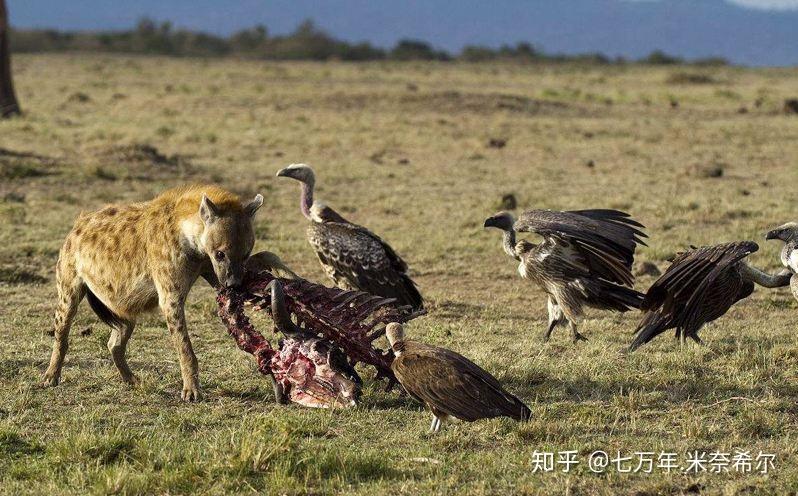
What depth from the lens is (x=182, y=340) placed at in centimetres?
668

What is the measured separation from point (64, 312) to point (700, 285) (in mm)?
3774

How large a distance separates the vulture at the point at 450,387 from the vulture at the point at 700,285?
1.33 metres

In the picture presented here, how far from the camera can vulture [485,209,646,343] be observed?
777cm

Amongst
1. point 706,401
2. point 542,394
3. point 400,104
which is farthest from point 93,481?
point 400,104

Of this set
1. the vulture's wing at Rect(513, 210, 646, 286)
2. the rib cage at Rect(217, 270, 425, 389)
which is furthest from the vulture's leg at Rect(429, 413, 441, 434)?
the vulture's wing at Rect(513, 210, 646, 286)

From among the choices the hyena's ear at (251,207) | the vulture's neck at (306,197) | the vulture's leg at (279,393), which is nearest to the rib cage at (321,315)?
the vulture's leg at (279,393)

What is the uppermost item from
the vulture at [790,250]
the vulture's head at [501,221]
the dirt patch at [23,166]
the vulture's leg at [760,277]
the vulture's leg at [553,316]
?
the vulture at [790,250]

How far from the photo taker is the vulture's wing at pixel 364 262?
8.65m

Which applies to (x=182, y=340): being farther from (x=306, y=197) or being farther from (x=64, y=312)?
(x=306, y=197)

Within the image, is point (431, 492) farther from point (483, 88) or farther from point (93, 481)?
point (483, 88)

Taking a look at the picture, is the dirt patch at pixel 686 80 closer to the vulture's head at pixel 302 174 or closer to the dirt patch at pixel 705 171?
the dirt patch at pixel 705 171

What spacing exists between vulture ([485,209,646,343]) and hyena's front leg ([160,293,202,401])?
251cm

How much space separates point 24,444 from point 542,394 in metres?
2.92

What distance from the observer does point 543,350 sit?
26.4ft
